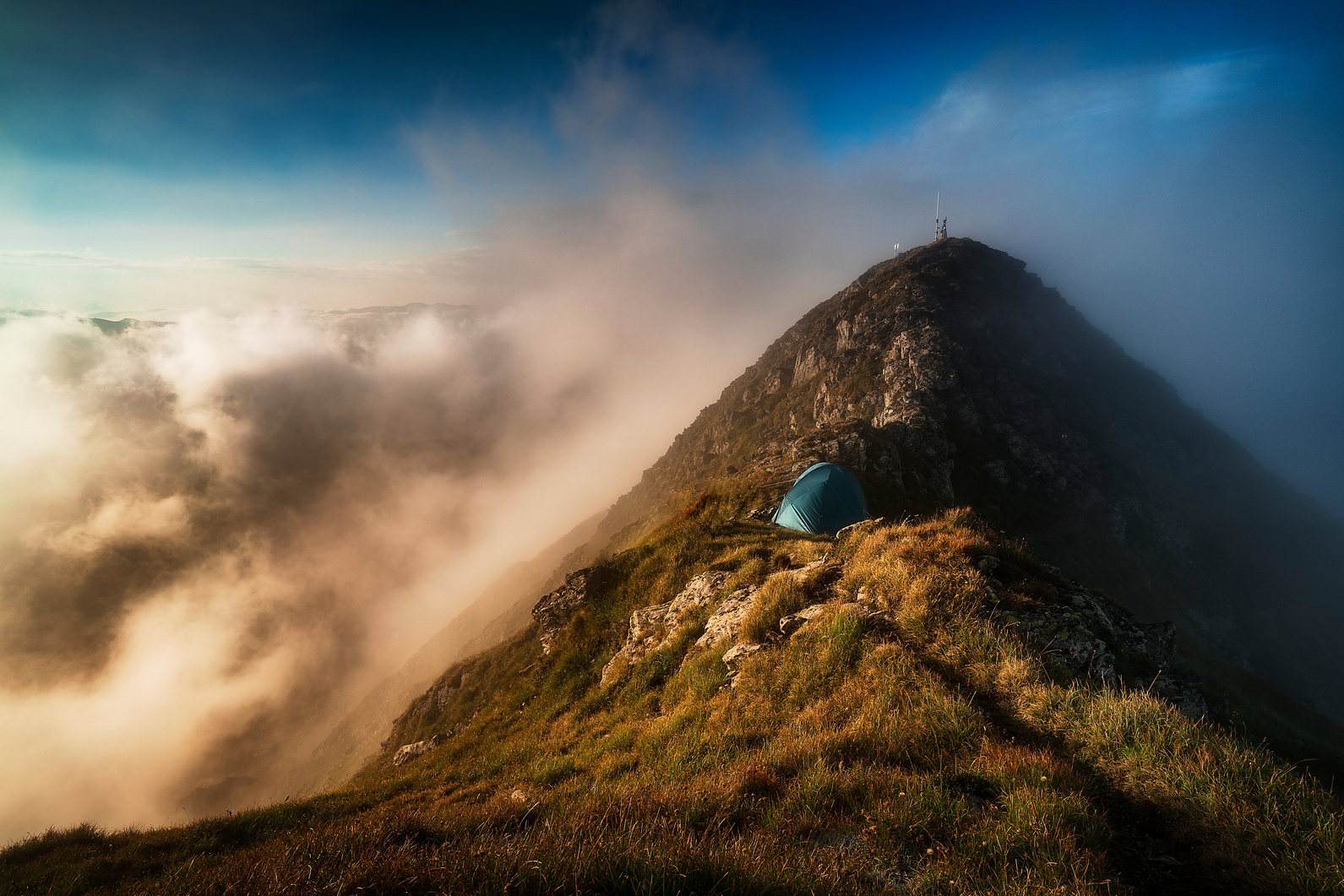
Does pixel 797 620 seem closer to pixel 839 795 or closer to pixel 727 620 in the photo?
pixel 727 620

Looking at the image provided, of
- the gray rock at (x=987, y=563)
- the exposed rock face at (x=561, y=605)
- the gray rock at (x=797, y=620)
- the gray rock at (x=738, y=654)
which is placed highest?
the gray rock at (x=987, y=563)

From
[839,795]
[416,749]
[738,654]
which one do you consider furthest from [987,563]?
[416,749]

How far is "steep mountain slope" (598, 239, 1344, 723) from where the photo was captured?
68.6 meters

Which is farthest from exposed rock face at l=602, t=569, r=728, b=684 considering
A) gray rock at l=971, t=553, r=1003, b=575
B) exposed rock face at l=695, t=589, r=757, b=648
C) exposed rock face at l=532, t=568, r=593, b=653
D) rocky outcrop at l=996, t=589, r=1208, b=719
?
rocky outcrop at l=996, t=589, r=1208, b=719

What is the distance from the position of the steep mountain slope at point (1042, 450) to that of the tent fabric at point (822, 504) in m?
7.79

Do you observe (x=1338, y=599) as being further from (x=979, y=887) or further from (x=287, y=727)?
(x=287, y=727)

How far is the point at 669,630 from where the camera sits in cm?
1082

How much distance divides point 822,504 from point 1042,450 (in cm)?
8712

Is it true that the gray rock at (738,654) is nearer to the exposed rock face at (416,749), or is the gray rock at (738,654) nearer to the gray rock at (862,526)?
the gray rock at (862,526)

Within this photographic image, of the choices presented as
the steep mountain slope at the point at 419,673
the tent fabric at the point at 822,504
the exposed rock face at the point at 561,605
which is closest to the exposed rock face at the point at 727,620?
the exposed rock face at the point at 561,605

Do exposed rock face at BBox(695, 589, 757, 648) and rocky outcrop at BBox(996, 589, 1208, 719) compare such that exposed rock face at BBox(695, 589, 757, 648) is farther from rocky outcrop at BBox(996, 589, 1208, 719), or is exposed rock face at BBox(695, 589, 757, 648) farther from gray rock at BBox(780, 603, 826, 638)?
rocky outcrop at BBox(996, 589, 1208, 719)

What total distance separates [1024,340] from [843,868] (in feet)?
458

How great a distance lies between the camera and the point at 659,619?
1170cm

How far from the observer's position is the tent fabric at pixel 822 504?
24016 mm
